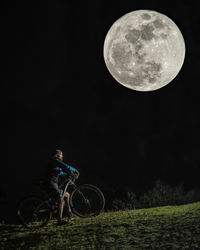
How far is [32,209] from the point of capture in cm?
765

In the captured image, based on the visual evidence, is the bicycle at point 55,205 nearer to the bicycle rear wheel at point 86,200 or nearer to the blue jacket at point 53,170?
the bicycle rear wheel at point 86,200

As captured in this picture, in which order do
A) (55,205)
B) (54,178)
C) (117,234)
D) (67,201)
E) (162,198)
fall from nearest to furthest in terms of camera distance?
(117,234), (54,178), (55,205), (67,201), (162,198)

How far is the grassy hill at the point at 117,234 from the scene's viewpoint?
18.8 ft

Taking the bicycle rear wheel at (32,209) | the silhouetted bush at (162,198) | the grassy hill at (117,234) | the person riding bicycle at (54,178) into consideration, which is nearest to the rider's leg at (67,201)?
the person riding bicycle at (54,178)

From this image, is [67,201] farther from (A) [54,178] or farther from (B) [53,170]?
(B) [53,170]

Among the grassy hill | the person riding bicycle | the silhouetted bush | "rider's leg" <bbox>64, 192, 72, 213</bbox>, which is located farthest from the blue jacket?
the silhouetted bush

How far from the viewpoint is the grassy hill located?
5.74 metres

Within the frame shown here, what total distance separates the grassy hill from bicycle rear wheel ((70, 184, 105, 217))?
31cm

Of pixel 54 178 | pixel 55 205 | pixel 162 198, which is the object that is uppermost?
pixel 162 198

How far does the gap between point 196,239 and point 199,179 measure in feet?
62.3

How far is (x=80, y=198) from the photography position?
8.09m

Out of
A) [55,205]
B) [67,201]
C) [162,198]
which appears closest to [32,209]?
[55,205]

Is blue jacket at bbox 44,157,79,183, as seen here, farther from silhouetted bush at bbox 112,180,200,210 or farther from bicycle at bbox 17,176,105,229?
silhouetted bush at bbox 112,180,200,210

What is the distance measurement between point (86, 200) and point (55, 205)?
0.90m
